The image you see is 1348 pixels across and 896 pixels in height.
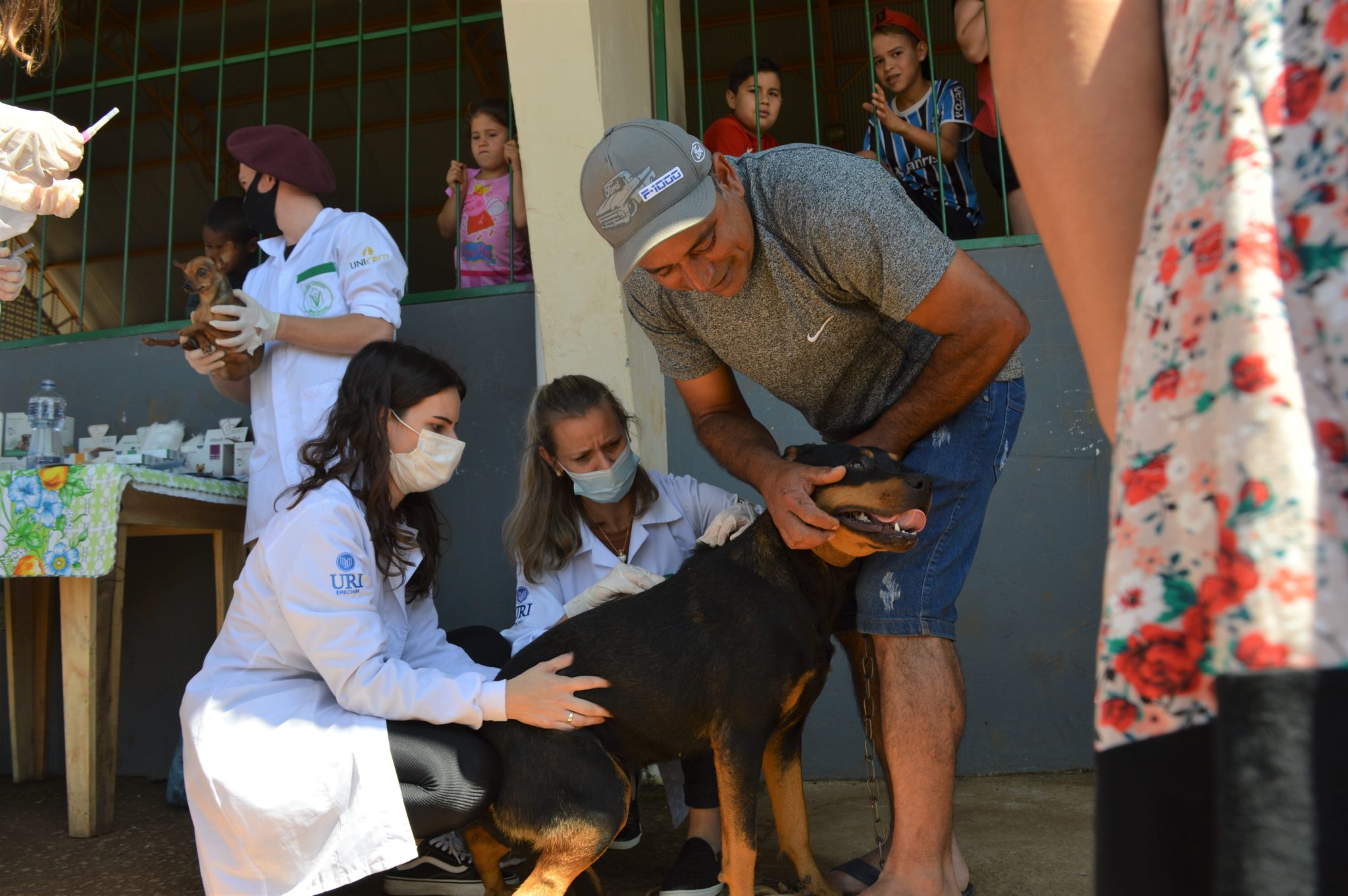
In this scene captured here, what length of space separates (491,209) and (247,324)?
1.96 meters

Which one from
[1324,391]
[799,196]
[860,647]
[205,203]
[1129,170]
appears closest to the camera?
[1324,391]

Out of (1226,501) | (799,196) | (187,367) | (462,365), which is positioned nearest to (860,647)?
(799,196)

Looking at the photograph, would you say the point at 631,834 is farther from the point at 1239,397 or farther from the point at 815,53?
the point at 815,53

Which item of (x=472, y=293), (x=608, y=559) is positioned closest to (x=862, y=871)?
(x=608, y=559)

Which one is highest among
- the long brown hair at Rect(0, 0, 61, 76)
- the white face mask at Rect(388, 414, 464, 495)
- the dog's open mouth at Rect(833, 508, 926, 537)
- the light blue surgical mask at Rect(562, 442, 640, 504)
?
the long brown hair at Rect(0, 0, 61, 76)

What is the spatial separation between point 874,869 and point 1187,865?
2.27 m

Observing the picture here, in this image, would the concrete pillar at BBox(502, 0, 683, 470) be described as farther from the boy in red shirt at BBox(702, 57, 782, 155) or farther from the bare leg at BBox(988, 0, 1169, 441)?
the bare leg at BBox(988, 0, 1169, 441)

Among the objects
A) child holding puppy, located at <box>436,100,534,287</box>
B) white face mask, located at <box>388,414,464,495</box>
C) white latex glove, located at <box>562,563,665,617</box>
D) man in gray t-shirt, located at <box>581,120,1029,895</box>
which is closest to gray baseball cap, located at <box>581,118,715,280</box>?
man in gray t-shirt, located at <box>581,120,1029,895</box>

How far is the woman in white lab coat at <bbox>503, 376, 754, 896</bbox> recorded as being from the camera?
3.19 meters

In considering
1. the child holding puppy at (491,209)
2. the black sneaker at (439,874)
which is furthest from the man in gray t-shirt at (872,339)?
the child holding puppy at (491,209)

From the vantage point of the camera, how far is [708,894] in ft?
9.06

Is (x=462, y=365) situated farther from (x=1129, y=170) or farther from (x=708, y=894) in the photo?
(x=1129, y=170)

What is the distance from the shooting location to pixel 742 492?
4.45 metres

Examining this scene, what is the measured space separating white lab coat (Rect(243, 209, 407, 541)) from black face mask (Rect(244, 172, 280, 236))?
0.09 meters
